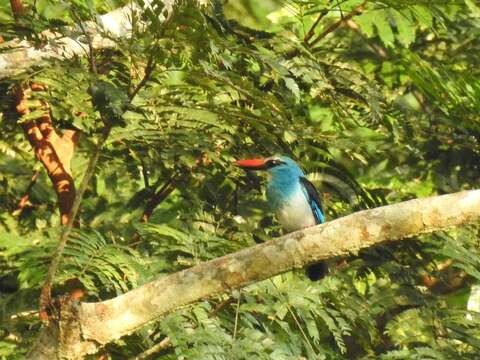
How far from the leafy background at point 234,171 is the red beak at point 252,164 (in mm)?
51

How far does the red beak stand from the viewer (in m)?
4.64

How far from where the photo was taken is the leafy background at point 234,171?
12.3 feet

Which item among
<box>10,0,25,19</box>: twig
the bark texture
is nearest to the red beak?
<box>10,0,25,19</box>: twig

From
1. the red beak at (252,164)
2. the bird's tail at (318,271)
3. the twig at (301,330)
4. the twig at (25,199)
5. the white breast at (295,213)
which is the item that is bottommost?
the twig at (301,330)

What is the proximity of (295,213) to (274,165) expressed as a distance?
0.29 m

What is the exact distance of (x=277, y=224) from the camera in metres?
5.23

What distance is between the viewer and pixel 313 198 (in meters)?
4.94

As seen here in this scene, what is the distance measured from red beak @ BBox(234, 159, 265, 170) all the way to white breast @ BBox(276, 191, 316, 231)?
12.2 inches

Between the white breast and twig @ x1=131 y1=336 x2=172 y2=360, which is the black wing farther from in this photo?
twig @ x1=131 y1=336 x2=172 y2=360

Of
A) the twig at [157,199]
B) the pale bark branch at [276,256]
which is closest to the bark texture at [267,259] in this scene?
the pale bark branch at [276,256]

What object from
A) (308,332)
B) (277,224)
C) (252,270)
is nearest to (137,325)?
(252,270)

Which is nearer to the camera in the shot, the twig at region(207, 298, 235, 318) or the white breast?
the twig at region(207, 298, 235, 318)

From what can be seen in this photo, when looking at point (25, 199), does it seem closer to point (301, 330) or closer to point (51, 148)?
point (51, 148)

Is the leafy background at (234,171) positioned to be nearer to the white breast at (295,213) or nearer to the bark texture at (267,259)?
the white breast at (295,213)
